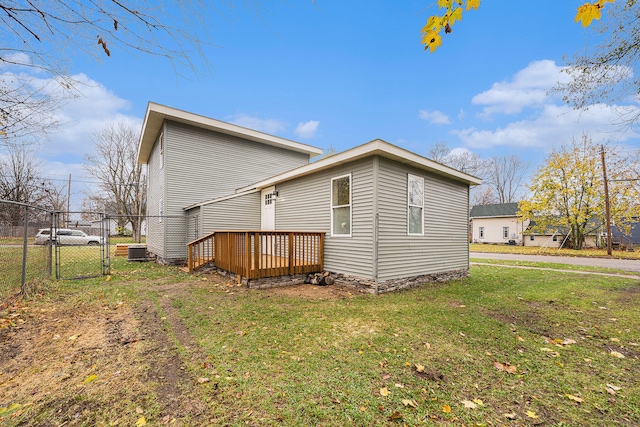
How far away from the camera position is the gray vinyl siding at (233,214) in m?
9.97

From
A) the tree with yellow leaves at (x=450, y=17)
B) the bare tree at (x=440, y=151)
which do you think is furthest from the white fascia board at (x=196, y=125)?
the bare tree at (x=440, y=151)

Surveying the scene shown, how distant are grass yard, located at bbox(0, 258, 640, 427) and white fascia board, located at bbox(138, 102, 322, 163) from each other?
22.6 feet

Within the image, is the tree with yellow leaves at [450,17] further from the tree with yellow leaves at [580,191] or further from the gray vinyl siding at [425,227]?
the tree with yellow leaves at [580,191]

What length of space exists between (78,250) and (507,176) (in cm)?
4318

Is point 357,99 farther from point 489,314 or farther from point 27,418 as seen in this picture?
point 27,418

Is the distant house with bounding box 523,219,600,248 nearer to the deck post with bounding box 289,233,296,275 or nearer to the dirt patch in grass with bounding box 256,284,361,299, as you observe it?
the dirt patch in grass with bounding box 256,284,361,299

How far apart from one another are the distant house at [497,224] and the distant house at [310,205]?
78.2 feet

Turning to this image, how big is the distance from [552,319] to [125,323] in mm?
6994

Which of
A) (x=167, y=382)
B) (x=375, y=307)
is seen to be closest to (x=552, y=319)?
(x=375, y=307)

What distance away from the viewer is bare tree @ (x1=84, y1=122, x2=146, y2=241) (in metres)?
22.8

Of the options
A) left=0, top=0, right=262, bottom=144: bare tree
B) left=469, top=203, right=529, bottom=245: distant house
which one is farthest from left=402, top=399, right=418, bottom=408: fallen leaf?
left=469, top=203, right=529, bottom=245: distant house

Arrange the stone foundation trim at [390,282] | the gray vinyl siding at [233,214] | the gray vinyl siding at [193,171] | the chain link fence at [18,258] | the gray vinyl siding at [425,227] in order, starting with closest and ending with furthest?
the chain link fence at [18,258] → the stone foundation trim at [390,282] → the gray vinyl siding at [425,227] → the gray vinyl siding at [233,214] → the gray vinyl siding at [193,171]

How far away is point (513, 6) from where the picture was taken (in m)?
4.14

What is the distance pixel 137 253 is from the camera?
1203cm
